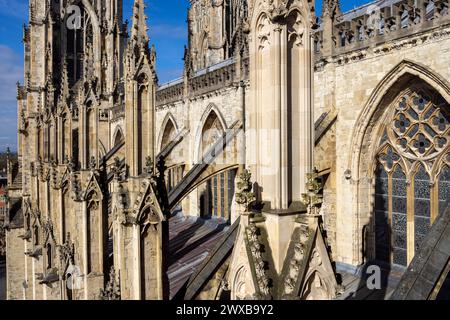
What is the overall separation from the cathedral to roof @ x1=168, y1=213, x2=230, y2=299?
3.4 inches

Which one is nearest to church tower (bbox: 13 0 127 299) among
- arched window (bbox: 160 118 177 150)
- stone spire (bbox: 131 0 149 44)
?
arched window (bbox: 160 118 177 150)

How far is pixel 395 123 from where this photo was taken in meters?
8.41

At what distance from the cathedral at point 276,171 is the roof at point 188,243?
86mm

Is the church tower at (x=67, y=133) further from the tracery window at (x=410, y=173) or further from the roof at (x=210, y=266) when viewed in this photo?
the tracery window at (x=410, y=173)

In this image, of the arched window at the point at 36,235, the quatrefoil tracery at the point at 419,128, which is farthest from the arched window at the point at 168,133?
the quatrefoil tracery at the point at 419,128

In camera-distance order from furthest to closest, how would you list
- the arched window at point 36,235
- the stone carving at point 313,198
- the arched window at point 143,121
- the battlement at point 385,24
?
the arched window at point 36,235, the battlement at point 385,24, the arched window at point 143,121, the stone carving at point 313,198

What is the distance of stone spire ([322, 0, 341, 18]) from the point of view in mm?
9250

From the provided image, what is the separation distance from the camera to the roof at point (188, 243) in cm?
1016

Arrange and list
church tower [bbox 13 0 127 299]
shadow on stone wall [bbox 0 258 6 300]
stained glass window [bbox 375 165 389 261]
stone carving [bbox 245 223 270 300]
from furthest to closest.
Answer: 1. shadow on stone wall [bbox 0 258 6 300]
2. church tower [bbox 13 0 127 299]
3. stained glass window [bbox 375 165 389 261]
4. stone carving [bbox 245 223 270 300]

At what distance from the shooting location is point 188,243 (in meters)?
13.0

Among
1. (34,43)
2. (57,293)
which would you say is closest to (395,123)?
(57,293)

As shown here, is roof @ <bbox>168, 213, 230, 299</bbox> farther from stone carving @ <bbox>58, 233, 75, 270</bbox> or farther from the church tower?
stone carving @ <bbox>58, 233, 75, 270</bbox>

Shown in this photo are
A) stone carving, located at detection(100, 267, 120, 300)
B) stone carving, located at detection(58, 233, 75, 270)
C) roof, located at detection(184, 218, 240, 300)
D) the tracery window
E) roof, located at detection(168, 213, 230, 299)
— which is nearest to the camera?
roof, located at detection(184, 218, 240, 300)
